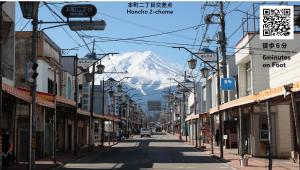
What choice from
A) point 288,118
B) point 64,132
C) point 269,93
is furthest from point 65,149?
point 269,93

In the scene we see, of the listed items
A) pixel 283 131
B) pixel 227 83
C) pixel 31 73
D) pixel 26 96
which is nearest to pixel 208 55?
pixel 227 83

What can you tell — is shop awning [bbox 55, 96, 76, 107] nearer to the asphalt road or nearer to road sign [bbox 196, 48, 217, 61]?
the asphalt road

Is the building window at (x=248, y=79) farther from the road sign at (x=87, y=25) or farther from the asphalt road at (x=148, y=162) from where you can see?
the road sign at (x=87, y=25)

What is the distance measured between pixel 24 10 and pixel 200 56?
54.4 feet

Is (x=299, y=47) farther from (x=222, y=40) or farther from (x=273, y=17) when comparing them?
(x=273, y=17)

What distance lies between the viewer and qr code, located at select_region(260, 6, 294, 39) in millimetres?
21766

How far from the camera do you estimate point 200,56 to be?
129ft

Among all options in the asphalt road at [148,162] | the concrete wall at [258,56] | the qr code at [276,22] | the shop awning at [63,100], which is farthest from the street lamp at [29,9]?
the concrete wall at [258,56]

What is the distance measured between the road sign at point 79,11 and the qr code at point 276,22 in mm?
6390

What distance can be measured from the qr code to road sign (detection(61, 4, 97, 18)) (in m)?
6.39

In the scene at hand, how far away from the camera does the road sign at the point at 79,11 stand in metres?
21.1

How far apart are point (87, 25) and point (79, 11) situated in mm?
614

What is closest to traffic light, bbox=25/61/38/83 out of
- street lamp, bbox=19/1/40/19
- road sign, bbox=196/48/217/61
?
street lamp, bbox=19/1/40/19

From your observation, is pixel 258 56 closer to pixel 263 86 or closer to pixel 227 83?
pixel 263 86
